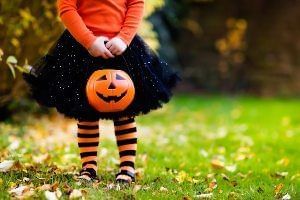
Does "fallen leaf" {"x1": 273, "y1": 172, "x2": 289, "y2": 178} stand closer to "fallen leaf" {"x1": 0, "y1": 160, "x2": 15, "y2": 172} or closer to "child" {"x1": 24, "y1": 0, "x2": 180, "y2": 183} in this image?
"child" {"x1": 24, "y1": 0, "x2": 180, "y2": 183}

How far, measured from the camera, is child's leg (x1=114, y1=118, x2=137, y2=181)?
11.6ft

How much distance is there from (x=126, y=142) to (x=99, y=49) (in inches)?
23.7

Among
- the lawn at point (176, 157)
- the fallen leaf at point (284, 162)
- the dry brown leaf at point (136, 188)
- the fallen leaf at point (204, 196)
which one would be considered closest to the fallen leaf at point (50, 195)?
the lawn at point (176, 157)

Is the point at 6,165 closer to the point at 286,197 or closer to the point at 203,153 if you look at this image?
the point at 286,197

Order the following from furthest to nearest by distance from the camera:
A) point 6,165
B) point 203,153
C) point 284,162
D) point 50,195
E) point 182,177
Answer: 1. point 203,153
2. point 284,162
3. point 182,177
4. point 6,165
5. point 50,195

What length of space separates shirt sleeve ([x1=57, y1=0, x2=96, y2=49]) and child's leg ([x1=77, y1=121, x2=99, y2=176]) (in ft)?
1.61

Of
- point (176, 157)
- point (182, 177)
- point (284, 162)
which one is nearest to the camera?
point (182, 177)

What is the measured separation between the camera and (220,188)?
11.7ft

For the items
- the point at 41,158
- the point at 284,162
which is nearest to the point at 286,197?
the point at 284,162

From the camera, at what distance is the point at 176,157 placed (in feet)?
15.9

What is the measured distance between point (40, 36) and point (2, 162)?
2684mm

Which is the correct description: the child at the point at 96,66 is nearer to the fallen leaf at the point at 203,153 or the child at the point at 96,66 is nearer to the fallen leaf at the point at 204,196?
the fallen leaf at the point at 204,196

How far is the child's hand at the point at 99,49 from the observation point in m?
3.25

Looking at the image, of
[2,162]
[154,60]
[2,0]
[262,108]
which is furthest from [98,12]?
[262,108]
